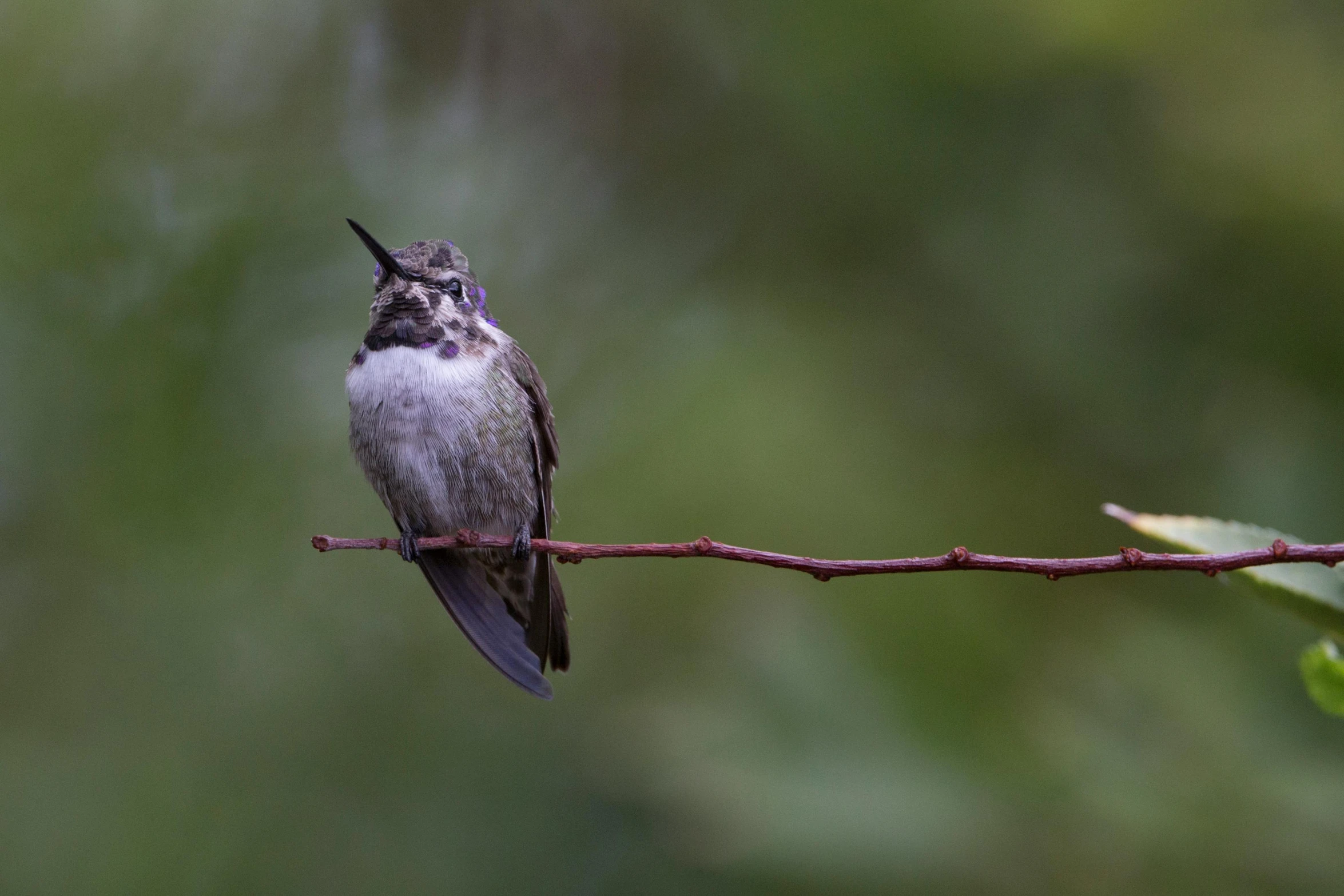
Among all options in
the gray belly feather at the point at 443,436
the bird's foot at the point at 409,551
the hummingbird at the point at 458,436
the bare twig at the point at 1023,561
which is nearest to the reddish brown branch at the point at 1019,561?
the bare twig at the point at 1023,561

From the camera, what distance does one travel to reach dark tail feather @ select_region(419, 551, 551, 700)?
263 cm

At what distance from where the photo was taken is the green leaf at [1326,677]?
132cm

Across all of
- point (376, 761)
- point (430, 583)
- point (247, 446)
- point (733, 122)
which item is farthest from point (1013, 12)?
point (376, 761)

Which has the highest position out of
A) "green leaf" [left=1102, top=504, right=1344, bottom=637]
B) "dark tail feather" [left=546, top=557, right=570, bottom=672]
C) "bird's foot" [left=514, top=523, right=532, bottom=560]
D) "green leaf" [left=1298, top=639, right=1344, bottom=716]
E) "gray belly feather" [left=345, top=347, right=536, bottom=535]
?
"gray belly feather" [left=345, top=347, right=536, bottom=535]

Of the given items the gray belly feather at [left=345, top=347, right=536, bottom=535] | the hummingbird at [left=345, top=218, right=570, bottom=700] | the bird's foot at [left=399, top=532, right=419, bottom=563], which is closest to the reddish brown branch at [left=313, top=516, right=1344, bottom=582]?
the bird's foot at [left=399, top=532, right=419, bottom=563]

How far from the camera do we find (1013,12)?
12.6 feet

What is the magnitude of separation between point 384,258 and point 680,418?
213 centimetres

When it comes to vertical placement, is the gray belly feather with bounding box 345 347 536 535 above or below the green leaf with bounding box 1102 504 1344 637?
above

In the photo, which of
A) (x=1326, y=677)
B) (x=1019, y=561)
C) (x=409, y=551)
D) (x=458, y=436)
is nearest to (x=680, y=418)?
(x=458, y=436)

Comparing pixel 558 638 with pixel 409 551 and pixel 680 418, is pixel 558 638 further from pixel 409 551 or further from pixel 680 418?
pixel 680 418

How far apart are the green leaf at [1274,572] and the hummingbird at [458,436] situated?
60.4 inches

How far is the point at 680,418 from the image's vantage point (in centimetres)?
461

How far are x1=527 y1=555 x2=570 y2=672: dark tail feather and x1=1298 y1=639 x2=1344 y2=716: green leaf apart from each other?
5.24 ft

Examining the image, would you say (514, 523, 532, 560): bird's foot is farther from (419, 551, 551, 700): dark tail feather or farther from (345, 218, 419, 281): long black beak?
(345, 218, 419, 281): long black beak
